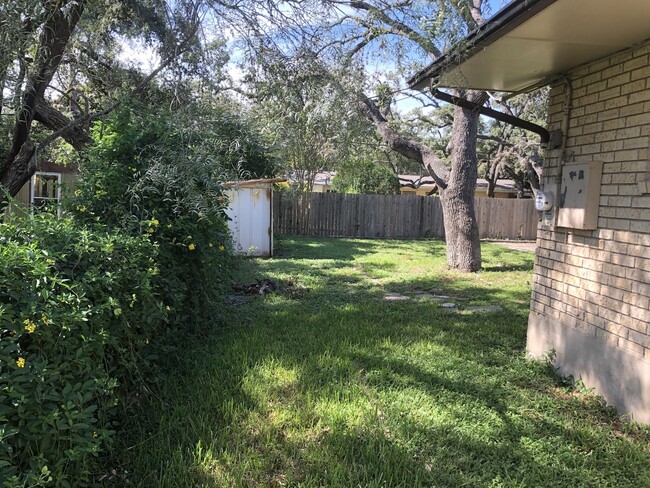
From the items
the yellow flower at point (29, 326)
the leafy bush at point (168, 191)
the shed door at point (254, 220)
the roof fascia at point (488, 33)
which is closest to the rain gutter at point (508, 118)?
the roof fascia at point (488, 33)

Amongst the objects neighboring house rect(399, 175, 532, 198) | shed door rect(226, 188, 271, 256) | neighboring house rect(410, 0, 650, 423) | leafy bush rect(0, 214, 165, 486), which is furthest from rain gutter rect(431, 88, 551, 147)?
neighboring house rect(399, 175, 532, 198)

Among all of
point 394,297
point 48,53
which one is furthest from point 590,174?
point 48,53

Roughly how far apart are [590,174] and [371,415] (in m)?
2.58

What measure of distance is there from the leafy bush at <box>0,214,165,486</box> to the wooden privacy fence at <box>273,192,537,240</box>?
1420 centimetres

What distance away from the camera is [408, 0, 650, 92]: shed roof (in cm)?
292

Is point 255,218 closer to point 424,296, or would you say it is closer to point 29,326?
point 424,296

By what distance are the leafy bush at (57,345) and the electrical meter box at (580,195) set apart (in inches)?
137

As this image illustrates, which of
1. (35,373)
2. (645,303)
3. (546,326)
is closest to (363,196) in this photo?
(546,326)

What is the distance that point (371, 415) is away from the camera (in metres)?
3.21

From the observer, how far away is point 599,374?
3666 mm

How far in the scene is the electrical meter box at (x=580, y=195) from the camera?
376 cm

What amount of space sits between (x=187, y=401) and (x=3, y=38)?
311 cm

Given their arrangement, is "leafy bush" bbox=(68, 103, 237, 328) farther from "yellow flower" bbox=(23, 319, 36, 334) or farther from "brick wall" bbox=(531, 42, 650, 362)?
"brick wall" bbox=(531, 42, 650, 362)

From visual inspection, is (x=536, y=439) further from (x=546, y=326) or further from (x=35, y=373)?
(x=35, y=373)
